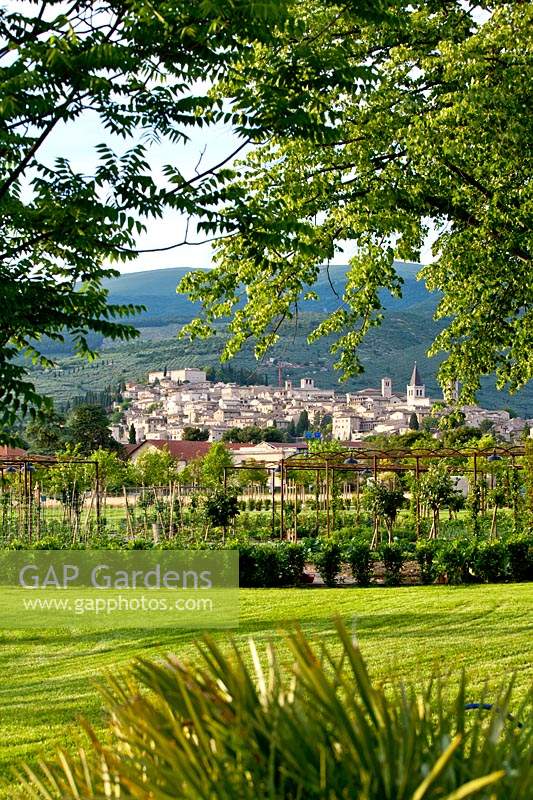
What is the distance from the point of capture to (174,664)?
53.5 inches

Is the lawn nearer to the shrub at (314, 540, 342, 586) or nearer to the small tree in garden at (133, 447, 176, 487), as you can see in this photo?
the shrub at (314, 540, 342, 586)

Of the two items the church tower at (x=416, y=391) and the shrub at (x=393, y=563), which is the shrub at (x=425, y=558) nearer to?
the shrub at (x=393, y=563)

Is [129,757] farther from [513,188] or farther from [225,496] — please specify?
[225,496]

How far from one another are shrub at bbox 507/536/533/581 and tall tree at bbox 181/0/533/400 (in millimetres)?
2586

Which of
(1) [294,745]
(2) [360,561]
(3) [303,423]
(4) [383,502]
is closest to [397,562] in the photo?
(2) [360,561]

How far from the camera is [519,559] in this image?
49.9 ft

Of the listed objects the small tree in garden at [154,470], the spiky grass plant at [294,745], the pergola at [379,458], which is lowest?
the small tree in garden at [154,470]

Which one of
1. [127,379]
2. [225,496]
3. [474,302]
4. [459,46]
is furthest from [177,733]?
[127,379]

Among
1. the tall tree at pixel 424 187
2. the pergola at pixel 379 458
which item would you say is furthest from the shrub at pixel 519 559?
the pergola at pixel 379 458

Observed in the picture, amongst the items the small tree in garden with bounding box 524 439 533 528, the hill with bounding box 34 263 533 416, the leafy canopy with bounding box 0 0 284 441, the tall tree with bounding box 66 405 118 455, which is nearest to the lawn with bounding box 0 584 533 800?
the leafy canopy with bounding box 0 0 284 441

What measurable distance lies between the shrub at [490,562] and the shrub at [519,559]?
0.13 m

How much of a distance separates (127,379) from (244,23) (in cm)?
14352

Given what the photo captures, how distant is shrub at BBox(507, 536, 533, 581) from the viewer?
15164mm
